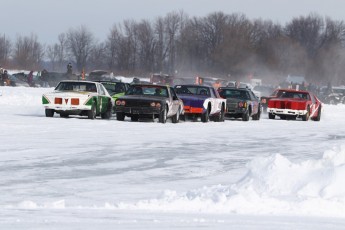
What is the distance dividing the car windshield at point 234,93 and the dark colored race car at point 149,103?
23.4 ft

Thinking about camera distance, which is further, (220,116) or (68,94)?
(220,116)

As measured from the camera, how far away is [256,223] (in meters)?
8.25

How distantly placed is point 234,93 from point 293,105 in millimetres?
2714

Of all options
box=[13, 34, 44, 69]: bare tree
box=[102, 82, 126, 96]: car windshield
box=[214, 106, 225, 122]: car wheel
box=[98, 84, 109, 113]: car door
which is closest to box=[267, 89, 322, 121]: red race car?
box=[214, 106, 225, 122]: car wheel

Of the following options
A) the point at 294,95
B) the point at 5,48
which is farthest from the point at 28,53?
the point at 294,95

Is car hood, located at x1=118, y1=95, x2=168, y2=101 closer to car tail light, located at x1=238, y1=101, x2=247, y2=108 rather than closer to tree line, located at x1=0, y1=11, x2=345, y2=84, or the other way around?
car tail light, located at x1=238, y1=101, x2=247, y2=108

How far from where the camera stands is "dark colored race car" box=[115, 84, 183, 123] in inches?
1076

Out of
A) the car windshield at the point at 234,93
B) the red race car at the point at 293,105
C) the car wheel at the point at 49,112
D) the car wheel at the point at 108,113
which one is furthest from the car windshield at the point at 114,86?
the red race car at the point at 293,105

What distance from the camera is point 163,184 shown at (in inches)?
465

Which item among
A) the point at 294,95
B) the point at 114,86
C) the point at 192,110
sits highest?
the point at 114,86

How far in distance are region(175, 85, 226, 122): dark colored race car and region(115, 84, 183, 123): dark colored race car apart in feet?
6.21

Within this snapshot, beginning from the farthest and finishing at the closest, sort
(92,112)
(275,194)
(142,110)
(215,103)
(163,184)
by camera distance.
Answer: (215,103) → (92,112) → (142,110) → (163,184) → (275,194)

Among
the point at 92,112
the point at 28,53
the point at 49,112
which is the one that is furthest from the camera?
the point at 28,53

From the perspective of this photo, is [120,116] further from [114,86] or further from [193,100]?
[114,86]
